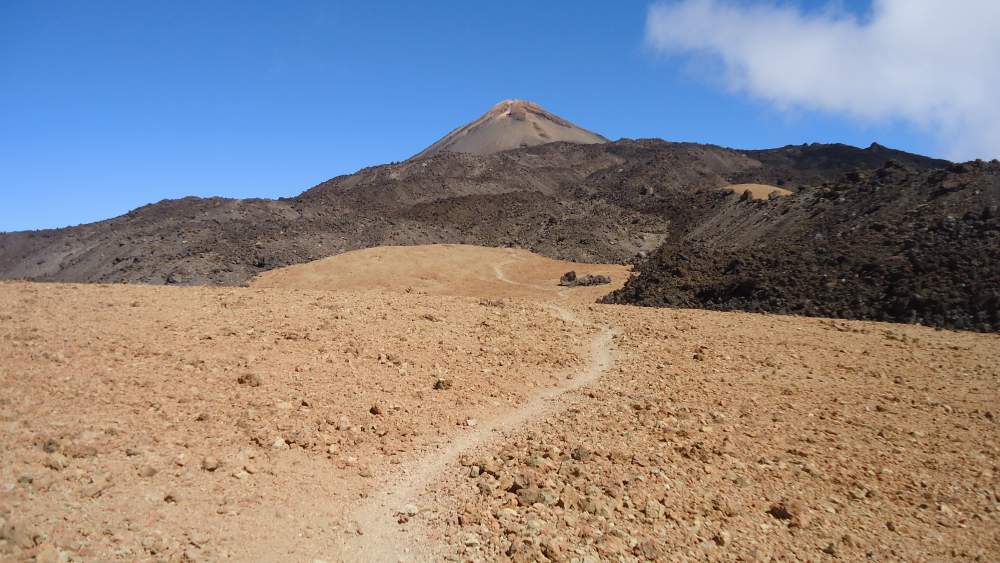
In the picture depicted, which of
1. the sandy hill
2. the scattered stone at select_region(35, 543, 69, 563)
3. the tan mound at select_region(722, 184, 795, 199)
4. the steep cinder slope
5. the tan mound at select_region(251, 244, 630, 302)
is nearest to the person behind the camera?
the scattered stone at select_region(35, 543, 69, 563)

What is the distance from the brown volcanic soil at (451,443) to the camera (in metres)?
4.76

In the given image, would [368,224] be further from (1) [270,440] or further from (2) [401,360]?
(1) [270,440]

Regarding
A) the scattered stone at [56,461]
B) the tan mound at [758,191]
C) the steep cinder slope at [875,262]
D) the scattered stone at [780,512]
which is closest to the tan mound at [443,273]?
the steep cinder slope at [875,262]

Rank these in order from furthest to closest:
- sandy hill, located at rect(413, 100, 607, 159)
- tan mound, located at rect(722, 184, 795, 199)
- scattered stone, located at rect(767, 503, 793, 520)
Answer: sandy hill, located at rect(413, 100, 607, 159)
tan mound, located at rect(722, 184, 795, 199)
scattered stone, located at rect(767, 503, 793, 520)

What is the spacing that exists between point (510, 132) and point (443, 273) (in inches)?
3109

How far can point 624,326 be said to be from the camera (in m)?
13.8

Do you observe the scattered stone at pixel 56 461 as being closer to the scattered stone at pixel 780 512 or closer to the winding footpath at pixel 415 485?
the winding footpath at pixel 415 485

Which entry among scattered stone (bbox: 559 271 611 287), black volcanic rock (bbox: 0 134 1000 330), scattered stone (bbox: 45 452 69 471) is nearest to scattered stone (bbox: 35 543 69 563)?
scattered stone (bbox: 45 452 69 471)

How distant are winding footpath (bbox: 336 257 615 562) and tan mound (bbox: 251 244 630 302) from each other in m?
13.1

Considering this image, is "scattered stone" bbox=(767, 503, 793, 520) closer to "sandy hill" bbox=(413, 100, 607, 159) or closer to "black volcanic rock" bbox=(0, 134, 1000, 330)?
"black volcanic rock" bbox=(0, 134, 1000, 330)

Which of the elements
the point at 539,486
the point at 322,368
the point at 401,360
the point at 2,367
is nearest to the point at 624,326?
the point at 401,360

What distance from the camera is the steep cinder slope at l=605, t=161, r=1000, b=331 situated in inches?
570

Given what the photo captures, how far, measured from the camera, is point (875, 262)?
55.4 ft

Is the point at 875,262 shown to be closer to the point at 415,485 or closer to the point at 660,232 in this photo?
the point at 415,485
